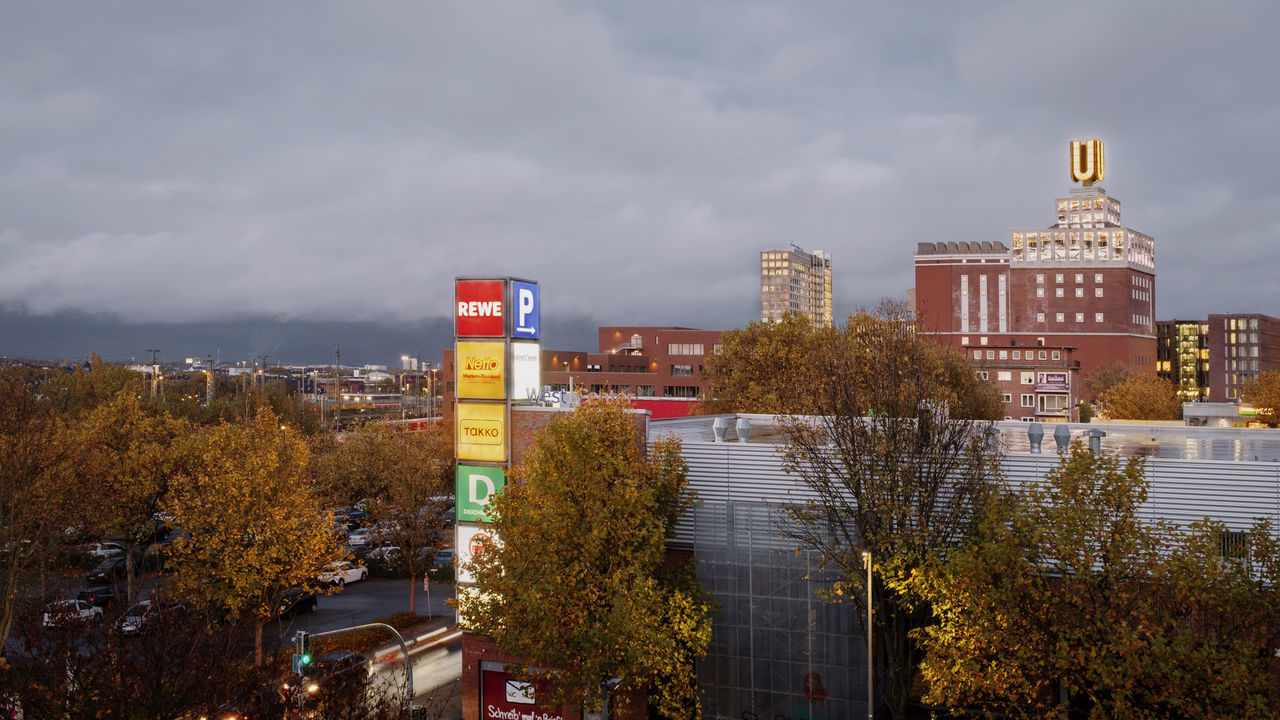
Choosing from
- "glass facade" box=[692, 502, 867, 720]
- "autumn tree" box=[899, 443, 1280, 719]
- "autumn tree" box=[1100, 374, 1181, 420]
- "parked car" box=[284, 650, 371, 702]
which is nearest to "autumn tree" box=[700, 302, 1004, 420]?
"autumn tree" box=[1100, 374, 1181, 420]

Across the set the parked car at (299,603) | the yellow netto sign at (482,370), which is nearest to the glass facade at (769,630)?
the yellow netto sign at (482,370)

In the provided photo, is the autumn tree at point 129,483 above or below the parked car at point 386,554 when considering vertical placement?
A: above

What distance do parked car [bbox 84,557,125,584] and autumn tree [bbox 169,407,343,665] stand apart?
18198mm

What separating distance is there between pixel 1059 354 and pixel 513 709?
12396cm

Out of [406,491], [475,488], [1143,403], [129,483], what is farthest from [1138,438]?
[129,483]

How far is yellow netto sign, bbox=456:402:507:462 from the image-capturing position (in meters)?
29.1

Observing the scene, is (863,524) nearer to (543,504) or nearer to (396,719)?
(543,504)

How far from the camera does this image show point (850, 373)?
25.0m

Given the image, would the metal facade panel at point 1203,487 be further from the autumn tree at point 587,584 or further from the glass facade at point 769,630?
the autumn tree at point 587,584

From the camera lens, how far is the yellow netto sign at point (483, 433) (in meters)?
29.1

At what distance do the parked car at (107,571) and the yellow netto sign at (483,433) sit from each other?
97.4 ft

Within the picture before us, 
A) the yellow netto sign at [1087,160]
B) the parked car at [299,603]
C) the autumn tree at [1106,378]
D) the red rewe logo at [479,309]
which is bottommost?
the parked car at [299,603]

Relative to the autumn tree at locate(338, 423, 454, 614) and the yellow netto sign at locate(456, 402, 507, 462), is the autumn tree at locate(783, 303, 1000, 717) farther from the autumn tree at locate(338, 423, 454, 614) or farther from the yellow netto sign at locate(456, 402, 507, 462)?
the autumn tree at locate(338, 423, 454, 614)

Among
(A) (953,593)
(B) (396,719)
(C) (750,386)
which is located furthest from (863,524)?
(C) (750,386)
